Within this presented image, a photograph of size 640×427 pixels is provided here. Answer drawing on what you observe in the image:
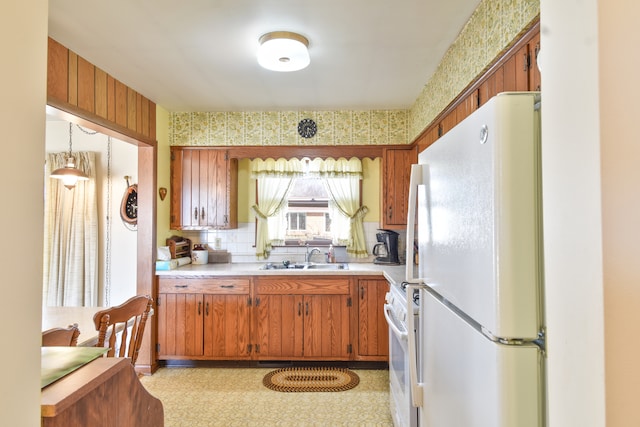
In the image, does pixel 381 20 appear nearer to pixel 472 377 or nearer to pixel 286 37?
pixel 286 37

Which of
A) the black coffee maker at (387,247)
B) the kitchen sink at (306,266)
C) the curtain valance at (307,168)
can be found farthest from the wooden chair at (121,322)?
the black coffee maker at (387,247)

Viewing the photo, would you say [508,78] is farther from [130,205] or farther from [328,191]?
[130,205]

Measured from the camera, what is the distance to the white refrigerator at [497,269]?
0.77 meters

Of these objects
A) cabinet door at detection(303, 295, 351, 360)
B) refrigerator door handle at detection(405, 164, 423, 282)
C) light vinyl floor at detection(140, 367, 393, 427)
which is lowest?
light vinyl floor at detection(140, 367, 393, 427)

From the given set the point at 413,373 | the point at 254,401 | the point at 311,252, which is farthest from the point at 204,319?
the point at 413,373

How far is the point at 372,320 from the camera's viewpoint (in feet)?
10.7

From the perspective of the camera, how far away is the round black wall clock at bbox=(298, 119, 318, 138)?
3.60m

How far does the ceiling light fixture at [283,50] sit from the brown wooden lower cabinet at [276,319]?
6.16 feet

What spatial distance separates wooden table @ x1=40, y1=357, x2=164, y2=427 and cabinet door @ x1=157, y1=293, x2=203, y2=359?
2.31 metres

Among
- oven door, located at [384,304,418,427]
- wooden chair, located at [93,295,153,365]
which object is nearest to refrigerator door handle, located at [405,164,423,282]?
oven door, located at [384,304,418,427]

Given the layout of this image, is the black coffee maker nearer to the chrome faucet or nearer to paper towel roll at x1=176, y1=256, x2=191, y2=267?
the chrome faucet

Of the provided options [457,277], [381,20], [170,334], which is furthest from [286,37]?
[170,334]

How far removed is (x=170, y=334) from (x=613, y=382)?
→ 137 inches

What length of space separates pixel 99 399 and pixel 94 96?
2397mm
